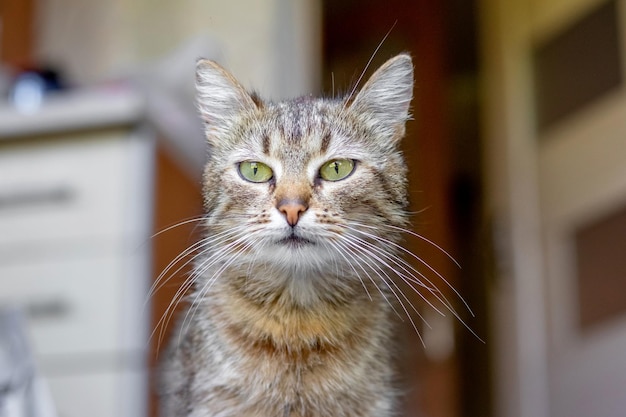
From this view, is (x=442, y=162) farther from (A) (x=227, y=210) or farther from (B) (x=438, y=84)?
(A) (x=227, y=210)

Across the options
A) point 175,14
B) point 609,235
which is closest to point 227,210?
point 175,14

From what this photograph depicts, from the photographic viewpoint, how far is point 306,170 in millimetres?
828

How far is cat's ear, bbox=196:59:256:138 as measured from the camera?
817 millimetres

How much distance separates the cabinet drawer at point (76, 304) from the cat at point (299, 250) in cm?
55

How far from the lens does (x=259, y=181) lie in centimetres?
86

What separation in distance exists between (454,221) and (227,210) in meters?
2.69

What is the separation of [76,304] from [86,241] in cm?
13

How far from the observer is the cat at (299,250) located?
841mm

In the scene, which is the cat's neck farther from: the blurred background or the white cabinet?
the white cabinet

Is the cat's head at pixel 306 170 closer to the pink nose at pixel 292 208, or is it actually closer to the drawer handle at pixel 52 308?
the pink nose at pixel 292 208

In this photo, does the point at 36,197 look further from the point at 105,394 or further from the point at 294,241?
the point at 294,241

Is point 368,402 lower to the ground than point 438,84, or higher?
lower

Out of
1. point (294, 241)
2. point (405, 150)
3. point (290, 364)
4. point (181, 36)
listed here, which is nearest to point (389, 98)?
point (405, 150)

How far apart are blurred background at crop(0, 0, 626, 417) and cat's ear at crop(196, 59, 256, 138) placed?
0.13m
